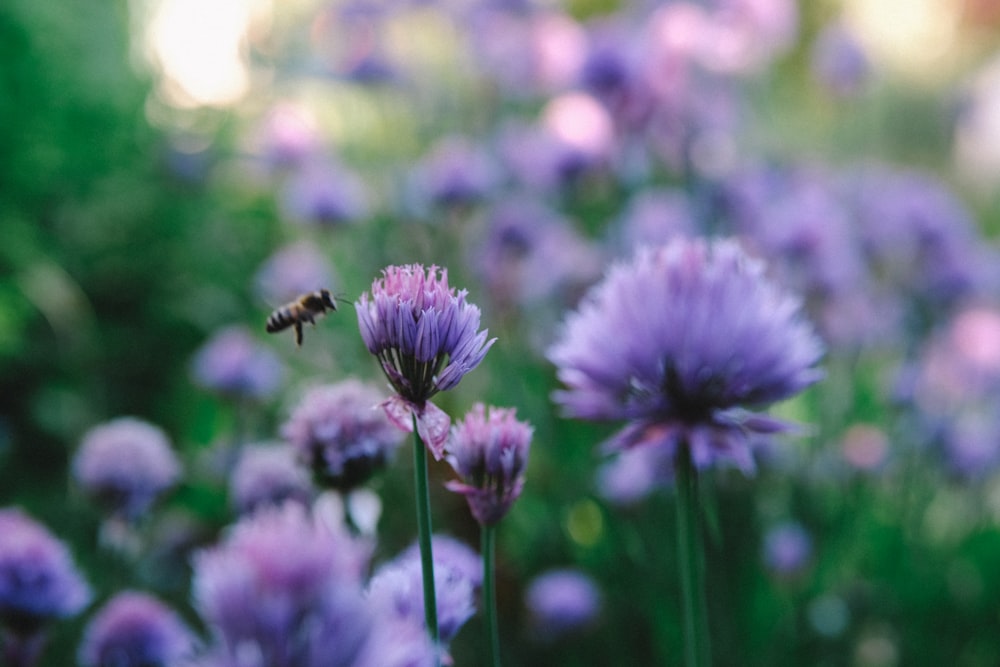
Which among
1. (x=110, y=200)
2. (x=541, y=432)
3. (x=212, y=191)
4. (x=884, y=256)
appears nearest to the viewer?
(x=541, y=432)

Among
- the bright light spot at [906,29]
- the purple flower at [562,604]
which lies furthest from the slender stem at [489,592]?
the bright light spot at [906,29]

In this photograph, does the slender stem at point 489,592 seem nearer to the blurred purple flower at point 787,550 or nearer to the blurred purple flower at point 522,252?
the blurred purple flower at point 787,550

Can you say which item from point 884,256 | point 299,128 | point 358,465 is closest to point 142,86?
point 299,128

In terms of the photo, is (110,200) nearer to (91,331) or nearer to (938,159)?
(91,331)

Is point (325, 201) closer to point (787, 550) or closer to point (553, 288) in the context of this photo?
point (553, 288)

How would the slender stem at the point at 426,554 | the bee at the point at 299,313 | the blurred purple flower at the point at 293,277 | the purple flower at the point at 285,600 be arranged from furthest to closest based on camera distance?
the blurred purple flower at the point at 293,277 < the bee at the point at 299,313 < the slender stem at the point at 426,554 < the purple flower at the point at 285,600

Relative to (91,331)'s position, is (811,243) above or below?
below
